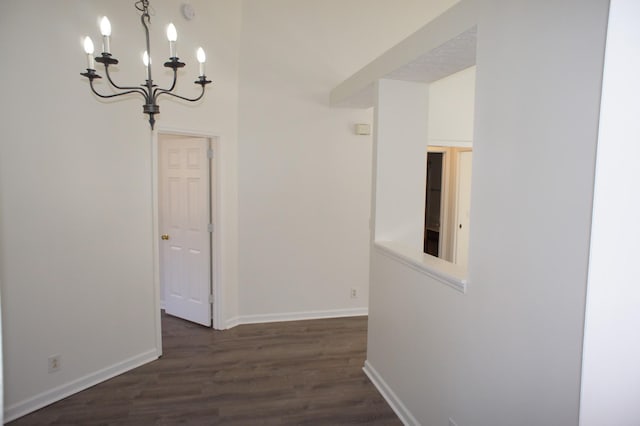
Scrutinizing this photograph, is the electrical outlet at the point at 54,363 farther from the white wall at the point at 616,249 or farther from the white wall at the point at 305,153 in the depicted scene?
the white wall at the point at 616,249

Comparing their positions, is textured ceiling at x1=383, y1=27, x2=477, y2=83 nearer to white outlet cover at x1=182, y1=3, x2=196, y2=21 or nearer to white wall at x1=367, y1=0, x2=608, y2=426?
white wall at x1=367, y1=0, x2=608, y2=426

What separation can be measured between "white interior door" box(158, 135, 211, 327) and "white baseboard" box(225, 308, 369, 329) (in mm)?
307

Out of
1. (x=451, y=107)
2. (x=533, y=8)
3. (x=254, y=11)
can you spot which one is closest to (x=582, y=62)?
(x=533, y=8)

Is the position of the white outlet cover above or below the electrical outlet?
above

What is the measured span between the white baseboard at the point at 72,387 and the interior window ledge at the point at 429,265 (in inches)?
88.4

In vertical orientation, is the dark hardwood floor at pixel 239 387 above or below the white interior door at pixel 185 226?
below

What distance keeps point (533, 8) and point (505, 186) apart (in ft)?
2.29

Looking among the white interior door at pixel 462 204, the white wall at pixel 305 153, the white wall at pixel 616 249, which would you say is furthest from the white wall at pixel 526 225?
the white interior door at pixel 462 204

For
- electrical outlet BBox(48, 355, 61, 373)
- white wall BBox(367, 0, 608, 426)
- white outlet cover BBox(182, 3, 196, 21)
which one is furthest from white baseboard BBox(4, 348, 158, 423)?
white outlet cover BBox(182, 3, 196, 21)

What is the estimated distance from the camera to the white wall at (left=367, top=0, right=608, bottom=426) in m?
1.34

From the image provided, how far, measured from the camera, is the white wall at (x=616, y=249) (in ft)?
3.99

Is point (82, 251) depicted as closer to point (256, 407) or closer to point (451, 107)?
point (256, 407)

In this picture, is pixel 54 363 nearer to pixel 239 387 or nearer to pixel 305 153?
pixel 239 387

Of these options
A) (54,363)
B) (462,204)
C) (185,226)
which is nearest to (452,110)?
(462,204)
